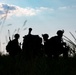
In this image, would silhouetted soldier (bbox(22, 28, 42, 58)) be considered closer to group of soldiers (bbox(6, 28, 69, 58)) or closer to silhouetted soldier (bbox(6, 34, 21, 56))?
group of soldiers (bbox(6, 28, 69, 58))

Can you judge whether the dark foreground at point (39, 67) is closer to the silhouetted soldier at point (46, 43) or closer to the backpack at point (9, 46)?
the silhouetted soldier at point (46, 43)

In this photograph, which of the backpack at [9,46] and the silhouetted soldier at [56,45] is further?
the backpack at [9,46]

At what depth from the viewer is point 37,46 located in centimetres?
1158

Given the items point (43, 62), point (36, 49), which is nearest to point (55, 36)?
point (36, 49)

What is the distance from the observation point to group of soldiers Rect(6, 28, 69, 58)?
9.88m

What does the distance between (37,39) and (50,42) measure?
62.9 inches

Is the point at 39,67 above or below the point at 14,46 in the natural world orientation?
below

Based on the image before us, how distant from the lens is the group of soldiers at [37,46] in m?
9.88

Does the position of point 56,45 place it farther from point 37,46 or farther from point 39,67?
point 39,67

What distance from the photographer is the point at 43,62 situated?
6.30 meters

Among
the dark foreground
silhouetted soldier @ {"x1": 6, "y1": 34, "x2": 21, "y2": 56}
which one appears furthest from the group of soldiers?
the dark foreground

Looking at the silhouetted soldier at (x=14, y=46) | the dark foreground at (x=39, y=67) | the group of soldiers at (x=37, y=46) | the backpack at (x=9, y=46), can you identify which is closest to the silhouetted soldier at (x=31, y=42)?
the group of soldiers at (x=37, y=46)

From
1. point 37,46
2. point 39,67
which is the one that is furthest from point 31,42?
point 39,67

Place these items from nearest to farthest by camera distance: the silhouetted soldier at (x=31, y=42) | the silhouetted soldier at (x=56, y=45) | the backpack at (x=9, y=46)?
the silhouetted soldier at (x=56, y=45) < the silhouetted soldier at (x=31, y=42) < the backpack at (x=9, y=46)
